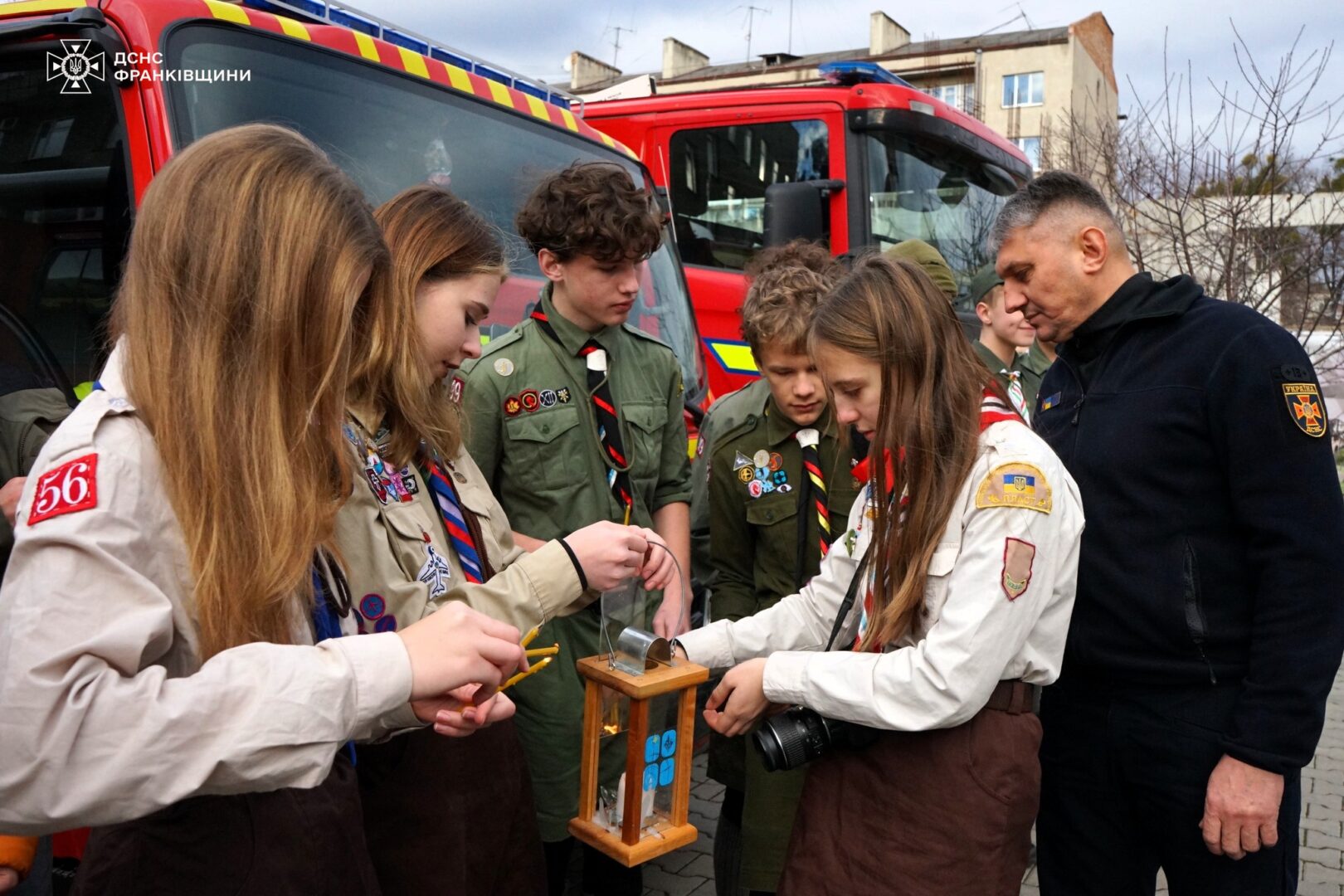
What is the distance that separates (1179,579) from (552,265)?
174cm

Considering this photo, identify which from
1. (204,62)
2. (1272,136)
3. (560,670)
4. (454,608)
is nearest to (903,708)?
(454,608)

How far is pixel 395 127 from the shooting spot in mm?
3320

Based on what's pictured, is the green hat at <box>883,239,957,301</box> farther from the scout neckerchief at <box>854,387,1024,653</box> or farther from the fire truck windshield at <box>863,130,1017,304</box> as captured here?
the fire truck windshield at <box>863,130,1017,304</box>

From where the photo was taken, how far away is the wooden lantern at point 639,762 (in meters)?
1.94

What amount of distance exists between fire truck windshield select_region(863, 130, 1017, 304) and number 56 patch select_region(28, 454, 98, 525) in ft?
16.8

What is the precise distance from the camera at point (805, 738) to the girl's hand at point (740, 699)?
90 mm

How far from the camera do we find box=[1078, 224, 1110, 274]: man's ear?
2.36 meters

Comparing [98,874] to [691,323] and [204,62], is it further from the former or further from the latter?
[691,323]

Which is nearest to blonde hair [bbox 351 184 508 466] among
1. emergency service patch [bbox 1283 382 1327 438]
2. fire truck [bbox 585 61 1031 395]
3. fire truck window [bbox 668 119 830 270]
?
emergency service patch [bbox 1283 382 1327 438]

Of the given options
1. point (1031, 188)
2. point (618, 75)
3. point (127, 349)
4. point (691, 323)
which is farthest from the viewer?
point (618, 75)

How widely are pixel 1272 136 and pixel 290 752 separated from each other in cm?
790

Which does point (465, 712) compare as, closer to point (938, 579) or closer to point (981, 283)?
point (938, 579)

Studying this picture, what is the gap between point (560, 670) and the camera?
279cm

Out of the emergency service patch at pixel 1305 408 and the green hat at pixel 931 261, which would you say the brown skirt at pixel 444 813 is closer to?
the emergency service patch at pixel 1305 408
